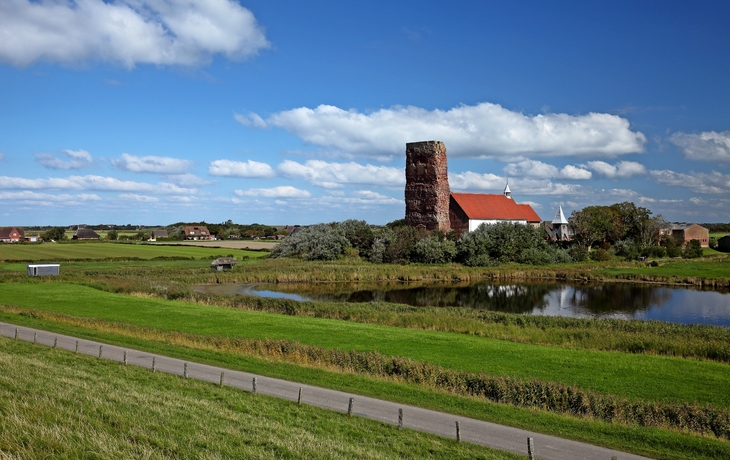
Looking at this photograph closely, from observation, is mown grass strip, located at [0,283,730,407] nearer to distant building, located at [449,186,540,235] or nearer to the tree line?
the tree line

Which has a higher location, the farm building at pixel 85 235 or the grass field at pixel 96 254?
the farm building at pixel 85 235

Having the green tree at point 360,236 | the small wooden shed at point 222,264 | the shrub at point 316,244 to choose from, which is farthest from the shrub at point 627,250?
the small wooden shed at point 222,264

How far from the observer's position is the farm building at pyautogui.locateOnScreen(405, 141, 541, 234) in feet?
245

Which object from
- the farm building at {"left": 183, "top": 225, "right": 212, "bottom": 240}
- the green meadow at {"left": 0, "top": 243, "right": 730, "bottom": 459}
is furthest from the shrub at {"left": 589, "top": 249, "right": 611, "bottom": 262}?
the farm building at {"left": 183, "top": 225, "right": 212, "bottom": 240}

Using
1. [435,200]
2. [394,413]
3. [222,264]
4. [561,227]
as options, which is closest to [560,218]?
[561,227]

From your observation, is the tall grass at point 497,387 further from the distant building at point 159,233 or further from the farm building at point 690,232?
the distant building at point 159,233

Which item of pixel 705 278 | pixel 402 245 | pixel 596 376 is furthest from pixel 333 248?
pixel 596 376

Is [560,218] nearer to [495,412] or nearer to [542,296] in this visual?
[542,296]

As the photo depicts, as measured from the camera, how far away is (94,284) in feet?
135

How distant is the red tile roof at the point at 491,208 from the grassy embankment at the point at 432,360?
50.7 m

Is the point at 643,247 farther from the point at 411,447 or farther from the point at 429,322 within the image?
the point at 411,447

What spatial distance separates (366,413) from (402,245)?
53.2 metres

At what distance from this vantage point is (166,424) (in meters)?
9.34

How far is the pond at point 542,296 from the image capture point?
34281 millimetres
